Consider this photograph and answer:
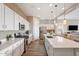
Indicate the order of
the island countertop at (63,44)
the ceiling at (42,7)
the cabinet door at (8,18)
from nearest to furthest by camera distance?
the island countertop at (63,44), the cabinet door at (8,18), the ceiling at (42,7)

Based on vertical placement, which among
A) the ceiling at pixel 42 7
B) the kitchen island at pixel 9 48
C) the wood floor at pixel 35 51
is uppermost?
the ceiling at pixel 42 7

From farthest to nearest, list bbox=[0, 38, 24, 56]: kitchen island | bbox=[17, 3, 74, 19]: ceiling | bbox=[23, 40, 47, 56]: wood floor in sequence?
1. bbox=[17, 3, 74, 19]: ceiling
2. bbox=[23, 40, 47, 56]: wood floor
3. bbox=[0, 38, 24, 56]: kitchen island

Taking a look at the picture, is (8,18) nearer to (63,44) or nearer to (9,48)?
(9,48)

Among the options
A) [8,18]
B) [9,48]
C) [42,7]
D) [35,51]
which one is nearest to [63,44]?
[9,48]

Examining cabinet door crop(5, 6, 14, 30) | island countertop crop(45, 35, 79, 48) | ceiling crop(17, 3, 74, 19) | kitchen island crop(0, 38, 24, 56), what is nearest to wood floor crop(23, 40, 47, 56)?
island countertop crop(45, 35, 79, 48)

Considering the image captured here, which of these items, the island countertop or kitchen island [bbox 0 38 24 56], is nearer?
kitchen island [bbox 0 38 24 56]

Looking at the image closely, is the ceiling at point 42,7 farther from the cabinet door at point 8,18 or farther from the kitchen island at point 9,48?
the kitchen island at point 9,48

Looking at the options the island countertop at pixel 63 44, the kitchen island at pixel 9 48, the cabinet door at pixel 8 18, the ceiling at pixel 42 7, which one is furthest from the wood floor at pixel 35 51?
the ceiling at pixel 42 7

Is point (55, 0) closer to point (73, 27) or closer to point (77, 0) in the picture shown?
point (77, 0)

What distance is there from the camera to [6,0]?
94cm

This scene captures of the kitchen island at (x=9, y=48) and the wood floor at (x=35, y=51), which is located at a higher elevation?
the kitchen island at (x=9, y=48)

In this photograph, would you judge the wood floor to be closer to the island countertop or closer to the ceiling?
the island countertop

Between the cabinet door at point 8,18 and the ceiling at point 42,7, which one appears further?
the ceiling at point 42,7

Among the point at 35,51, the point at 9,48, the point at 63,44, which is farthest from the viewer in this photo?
the point at 35,51
